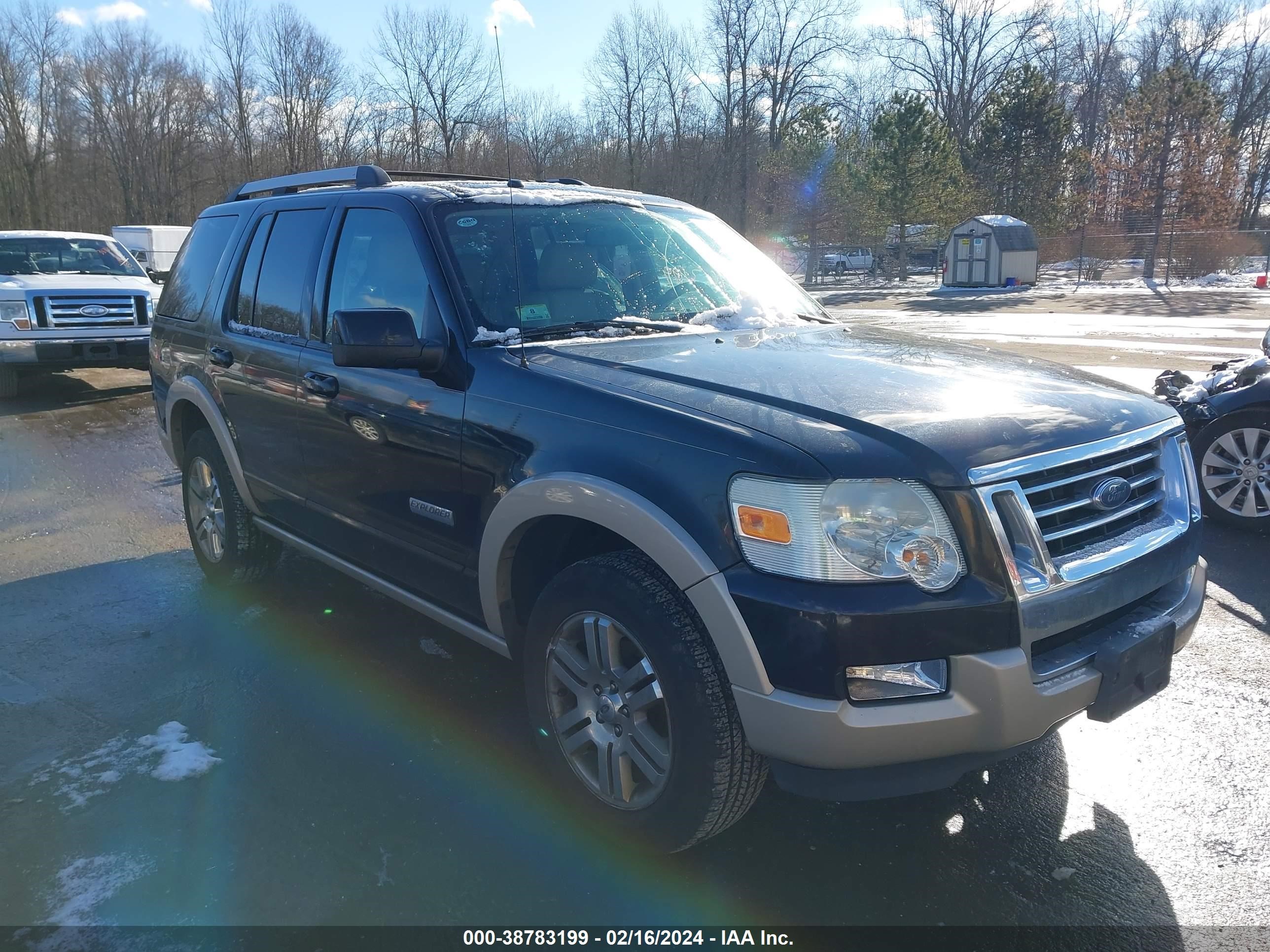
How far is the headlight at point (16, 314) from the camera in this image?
11.0m

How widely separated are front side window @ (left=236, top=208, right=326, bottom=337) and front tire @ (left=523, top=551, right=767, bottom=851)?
2.04m

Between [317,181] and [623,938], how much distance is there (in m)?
3.51

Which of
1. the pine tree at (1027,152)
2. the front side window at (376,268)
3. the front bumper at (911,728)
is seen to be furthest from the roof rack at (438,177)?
the pine tree at (1027,152)

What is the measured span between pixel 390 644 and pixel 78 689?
1262mm

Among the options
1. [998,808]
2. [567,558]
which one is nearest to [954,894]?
[998,808]

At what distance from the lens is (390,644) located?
14.2 ft

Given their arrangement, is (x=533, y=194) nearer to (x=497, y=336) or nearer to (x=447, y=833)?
(x=497, y=336)

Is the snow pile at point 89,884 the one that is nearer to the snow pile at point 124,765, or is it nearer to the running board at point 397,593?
the snow pile at point 124,765

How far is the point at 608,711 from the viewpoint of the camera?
2.71 m

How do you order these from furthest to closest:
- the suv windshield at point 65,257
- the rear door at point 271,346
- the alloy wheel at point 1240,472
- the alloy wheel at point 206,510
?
1. the suv windshield at point 65,257
2. the alloy wheel at point 1240,472
3. the alloy wheel at point 206,510
4. the rear door at point 271,346

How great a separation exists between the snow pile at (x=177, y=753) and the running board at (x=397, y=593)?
0.83 meters

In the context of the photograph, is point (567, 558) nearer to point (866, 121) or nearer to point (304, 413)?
point (304, 413)

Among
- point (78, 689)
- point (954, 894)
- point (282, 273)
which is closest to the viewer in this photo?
point (954, 894)

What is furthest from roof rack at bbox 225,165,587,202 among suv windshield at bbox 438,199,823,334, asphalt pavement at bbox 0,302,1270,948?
asphalt pavement at bbox 0,302,1270,948
